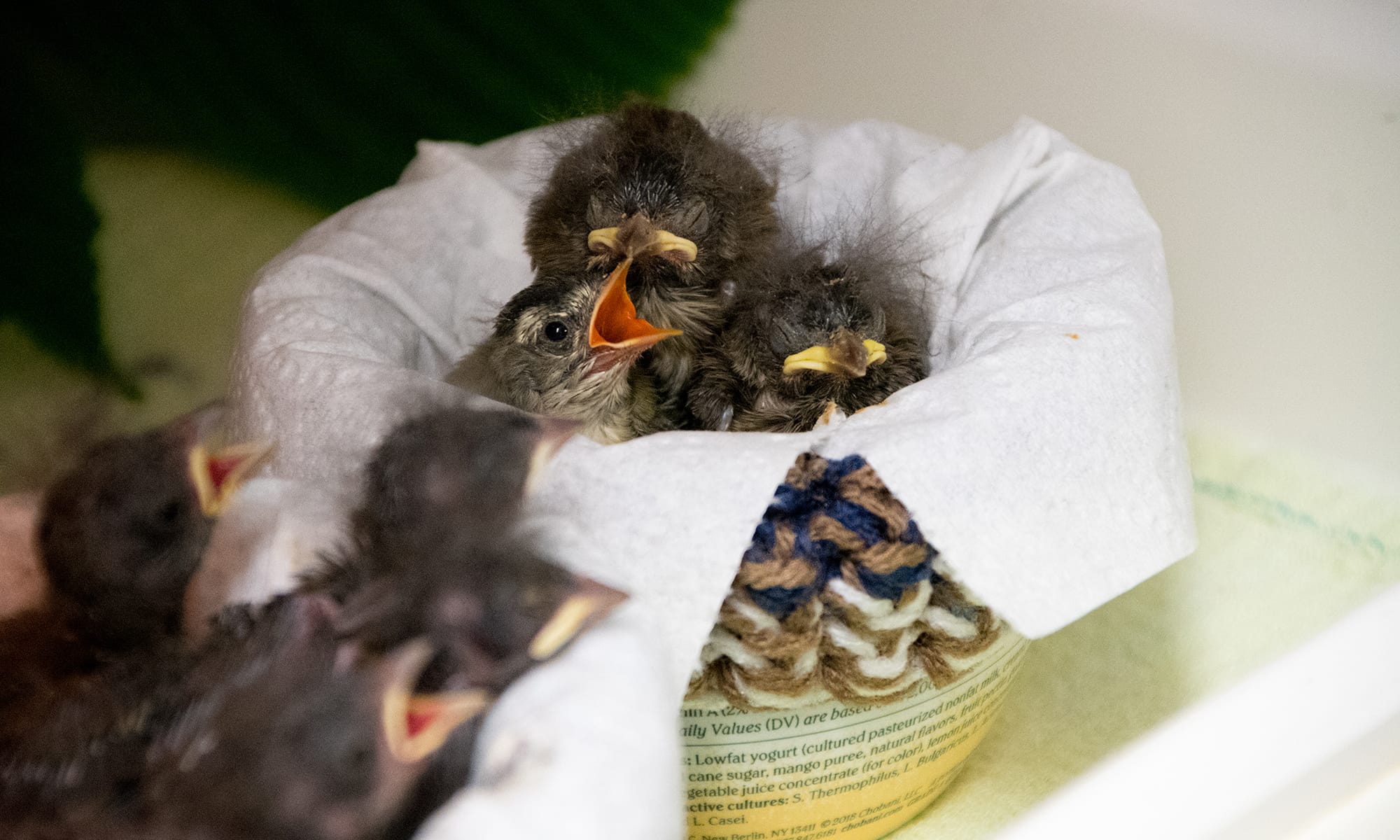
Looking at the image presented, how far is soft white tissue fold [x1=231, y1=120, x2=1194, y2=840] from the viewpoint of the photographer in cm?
48

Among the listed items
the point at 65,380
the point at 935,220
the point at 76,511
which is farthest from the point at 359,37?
the point at 76,511

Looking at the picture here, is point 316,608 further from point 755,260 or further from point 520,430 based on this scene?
point 755,260

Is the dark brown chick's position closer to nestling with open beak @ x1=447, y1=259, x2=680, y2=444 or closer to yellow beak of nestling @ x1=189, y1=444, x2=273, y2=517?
yellow beak of nestling @ x1=189, y1=444, x2=273, y2=517

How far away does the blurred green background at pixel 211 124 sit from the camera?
1065 mm

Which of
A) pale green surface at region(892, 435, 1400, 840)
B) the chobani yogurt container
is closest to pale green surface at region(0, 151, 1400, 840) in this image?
pale green surface at region(892, 435, 1400, 840)

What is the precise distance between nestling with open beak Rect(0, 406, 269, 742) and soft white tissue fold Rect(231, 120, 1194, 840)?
9 centimetres

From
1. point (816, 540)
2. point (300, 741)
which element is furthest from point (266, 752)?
point (816, 540)

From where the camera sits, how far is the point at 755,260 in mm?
917

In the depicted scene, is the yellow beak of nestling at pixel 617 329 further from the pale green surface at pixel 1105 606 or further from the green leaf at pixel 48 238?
the green leaf at pixel 48 238

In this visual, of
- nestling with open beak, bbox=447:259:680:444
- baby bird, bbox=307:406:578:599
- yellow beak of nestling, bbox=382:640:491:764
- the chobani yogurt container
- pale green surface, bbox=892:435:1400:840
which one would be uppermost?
baby bird, bbox=307:406:578:599

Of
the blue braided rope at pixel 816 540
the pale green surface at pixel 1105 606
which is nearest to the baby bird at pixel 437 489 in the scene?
the blue braided rope at pixel 816 540

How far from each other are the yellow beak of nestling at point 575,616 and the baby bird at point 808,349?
33 cm

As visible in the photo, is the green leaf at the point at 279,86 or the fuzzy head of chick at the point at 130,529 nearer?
the fuzzy head of chick at the point at 130,529

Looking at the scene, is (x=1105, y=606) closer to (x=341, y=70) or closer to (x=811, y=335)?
(x=811, y=335)
